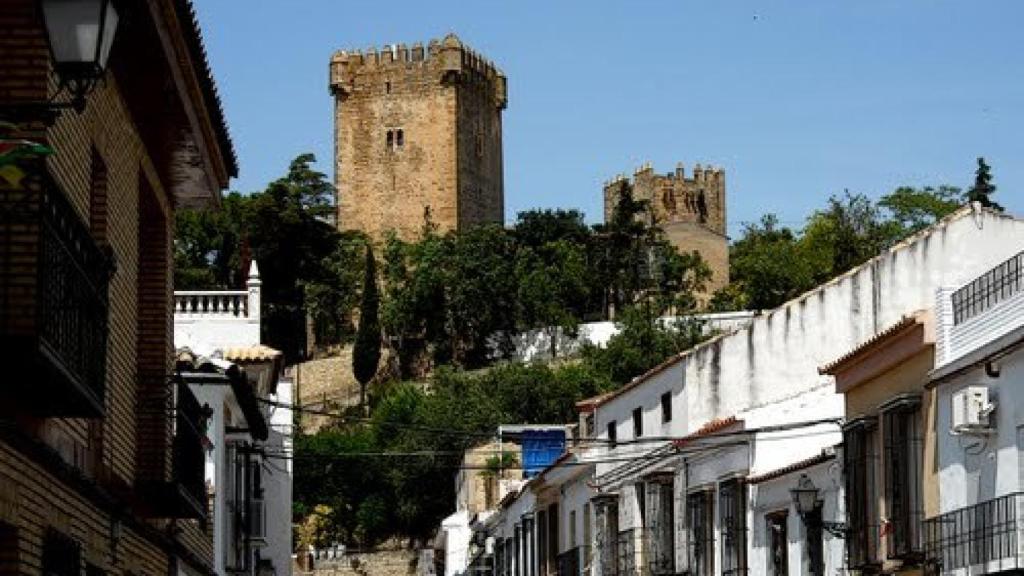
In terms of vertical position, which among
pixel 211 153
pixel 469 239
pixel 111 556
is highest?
pixel 469 239

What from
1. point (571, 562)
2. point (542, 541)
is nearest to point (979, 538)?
point (571, 562)

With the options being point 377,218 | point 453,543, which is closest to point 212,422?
point 453,543

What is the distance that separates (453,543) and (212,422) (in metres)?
42.7

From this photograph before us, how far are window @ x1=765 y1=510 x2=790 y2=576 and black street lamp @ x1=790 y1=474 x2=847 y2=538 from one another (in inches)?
52.0

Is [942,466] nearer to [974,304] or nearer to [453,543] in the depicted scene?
[974,304]

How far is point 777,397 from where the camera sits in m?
35.0

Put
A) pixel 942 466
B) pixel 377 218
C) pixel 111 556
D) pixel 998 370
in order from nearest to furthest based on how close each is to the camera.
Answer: pixel 111 556 < pixel 998 370 < pixel 942 466 < pixel 377 218

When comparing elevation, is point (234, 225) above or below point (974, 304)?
above

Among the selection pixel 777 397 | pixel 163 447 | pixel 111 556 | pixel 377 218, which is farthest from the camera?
pixel 377 218

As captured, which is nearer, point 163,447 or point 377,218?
point 163,447

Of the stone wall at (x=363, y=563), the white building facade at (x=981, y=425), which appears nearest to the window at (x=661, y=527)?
the white building facade at (x=981, y=425)

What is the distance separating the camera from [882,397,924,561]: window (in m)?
23.6

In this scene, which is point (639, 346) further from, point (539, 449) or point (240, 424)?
point (240, 424)

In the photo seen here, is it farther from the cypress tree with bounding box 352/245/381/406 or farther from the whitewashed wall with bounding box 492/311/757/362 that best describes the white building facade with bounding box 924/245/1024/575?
the cypress tree with bounding box 352/245/381/406
